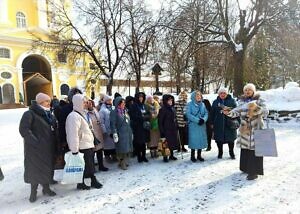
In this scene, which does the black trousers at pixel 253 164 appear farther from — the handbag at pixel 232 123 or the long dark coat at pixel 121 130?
the long dark coat at pixel 121 130

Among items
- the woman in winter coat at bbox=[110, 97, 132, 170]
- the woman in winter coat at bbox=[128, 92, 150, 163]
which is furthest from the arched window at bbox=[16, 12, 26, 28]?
the woman in winter coat at bbox=[110, 97, 132, 170]

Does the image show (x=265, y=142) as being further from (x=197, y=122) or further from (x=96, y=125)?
(x=96, y=125)

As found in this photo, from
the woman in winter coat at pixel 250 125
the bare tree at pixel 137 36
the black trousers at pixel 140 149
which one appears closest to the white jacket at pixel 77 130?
the black trousers at pixel 140 149

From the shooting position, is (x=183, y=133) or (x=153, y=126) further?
(x=183, y=133)

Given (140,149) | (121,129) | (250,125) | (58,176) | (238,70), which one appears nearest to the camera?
(250,125)

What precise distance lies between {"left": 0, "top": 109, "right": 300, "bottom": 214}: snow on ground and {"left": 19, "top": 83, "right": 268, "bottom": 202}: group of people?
0.97 feet

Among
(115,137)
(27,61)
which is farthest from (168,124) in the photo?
(27,61)

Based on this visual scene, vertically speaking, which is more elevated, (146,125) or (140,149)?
(146,125)

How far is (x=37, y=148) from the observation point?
529 cm

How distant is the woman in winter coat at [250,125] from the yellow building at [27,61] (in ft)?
96.0

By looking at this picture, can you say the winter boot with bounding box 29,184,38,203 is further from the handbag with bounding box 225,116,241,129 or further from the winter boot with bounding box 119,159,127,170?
the handbag with bounding box 225,116,241,129

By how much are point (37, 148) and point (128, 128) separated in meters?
2.26

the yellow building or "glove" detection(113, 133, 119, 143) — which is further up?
the yellow building

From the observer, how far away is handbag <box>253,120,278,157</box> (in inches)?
220
